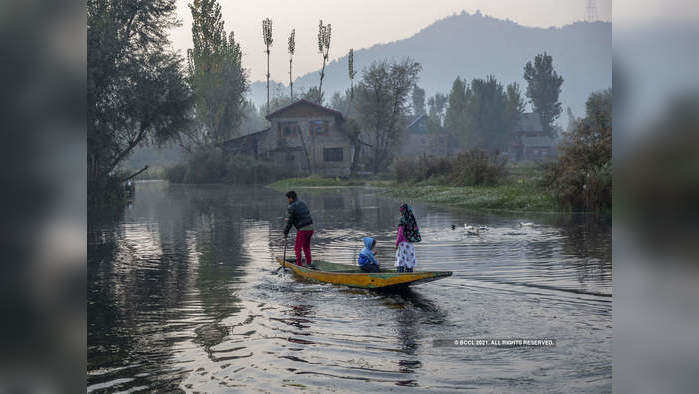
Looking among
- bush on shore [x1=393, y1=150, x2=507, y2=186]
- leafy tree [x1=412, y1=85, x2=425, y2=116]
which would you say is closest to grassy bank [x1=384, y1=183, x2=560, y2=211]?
bush on shore [x1=393, y1=150, x2=507, y2=186]

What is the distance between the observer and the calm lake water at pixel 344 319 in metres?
6.16

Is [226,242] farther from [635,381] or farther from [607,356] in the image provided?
[635,381]

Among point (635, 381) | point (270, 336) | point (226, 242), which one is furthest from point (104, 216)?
point (635, 381)

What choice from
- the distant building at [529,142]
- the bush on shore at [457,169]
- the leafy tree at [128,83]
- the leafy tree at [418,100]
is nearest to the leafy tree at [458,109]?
the distant building at [529,142]

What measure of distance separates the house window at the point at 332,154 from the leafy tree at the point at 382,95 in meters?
4.06

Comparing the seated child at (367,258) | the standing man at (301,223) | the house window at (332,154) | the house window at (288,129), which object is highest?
the house window at (288,129)

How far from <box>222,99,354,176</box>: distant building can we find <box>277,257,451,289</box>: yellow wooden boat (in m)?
42.3

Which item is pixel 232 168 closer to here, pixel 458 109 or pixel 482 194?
pixel 482 194

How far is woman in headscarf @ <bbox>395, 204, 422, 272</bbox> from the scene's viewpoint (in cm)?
1073

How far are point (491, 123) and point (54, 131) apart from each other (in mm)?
78397

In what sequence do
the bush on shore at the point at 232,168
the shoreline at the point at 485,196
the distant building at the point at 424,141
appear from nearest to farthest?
1. the shoreline at the point at 485,196
2. the bush on shore at the point at 232,168
3. the distant building at the point at 424,141

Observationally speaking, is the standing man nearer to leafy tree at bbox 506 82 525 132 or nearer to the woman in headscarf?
the woman in headscarf

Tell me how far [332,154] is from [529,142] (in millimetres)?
40024

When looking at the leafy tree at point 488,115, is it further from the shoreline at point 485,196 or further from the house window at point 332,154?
the shoreline at point 485,196
